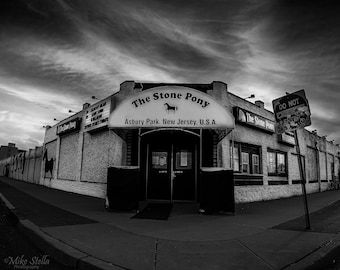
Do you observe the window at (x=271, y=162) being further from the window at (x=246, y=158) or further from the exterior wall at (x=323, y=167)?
the exterior wall at (x=323, y=167)

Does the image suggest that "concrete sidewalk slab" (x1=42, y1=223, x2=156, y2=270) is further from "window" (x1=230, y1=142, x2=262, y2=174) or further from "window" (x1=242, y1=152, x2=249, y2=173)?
"window" (x1=242, y1=152, x2=249, y2=173)

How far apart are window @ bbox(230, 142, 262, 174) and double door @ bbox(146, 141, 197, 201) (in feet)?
6.59

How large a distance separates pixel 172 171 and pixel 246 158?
4.31m

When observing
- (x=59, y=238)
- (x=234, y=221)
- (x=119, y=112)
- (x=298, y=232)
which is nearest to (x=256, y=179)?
(x=234, y=221)

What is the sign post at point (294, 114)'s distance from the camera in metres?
6.24

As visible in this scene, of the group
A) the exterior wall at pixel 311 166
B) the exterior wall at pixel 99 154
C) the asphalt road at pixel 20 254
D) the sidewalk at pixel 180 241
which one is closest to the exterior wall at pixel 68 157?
the exterior wall at pixel 99 154

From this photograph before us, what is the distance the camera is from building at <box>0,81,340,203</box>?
26.9 ft

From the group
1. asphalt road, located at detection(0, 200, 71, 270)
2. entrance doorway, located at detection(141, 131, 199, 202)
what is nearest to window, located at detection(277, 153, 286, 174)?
entrance doorway, located at detection(141, 131, 199, 202)

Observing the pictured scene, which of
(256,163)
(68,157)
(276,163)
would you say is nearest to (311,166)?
(276,163)

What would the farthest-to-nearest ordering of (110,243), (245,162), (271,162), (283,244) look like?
(271,162) < (245,162) < (283,244) < (110,243)

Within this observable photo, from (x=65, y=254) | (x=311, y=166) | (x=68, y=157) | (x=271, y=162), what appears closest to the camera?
(x=65, y=254)

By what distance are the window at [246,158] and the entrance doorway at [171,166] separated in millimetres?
2010

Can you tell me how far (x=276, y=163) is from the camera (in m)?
14.9

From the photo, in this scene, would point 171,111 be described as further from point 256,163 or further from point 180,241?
point 256,163
